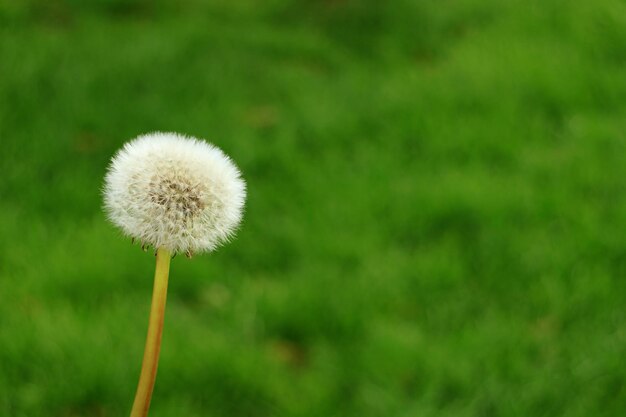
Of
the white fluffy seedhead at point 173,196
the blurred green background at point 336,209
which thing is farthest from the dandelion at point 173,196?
the blurred green background at point 336,209

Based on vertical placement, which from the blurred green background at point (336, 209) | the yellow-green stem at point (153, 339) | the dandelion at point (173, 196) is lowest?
the yellow-green stem at point (153, 339)

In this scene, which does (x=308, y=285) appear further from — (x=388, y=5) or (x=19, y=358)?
(x=388, y=5)

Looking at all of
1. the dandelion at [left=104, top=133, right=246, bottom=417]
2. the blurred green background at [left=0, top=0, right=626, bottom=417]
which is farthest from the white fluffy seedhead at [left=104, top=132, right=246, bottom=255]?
the blurred green background at [left=0, top=0, right=626, bottom=417]

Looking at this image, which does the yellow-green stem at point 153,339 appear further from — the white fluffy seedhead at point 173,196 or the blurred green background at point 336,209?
the blurred green background at point 336,209

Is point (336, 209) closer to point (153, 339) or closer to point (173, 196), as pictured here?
point (173, 196)

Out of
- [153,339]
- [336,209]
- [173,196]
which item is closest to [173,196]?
[173,196]

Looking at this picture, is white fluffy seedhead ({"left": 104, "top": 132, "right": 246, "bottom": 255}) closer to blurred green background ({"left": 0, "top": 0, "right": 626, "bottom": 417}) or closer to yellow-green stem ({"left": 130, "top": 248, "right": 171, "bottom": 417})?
yellow-green stem ({"left": 130, "top": 248, "right": 171, "bottom": 417})

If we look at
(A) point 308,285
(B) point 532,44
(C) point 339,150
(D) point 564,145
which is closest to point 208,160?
(A) point 308,285
